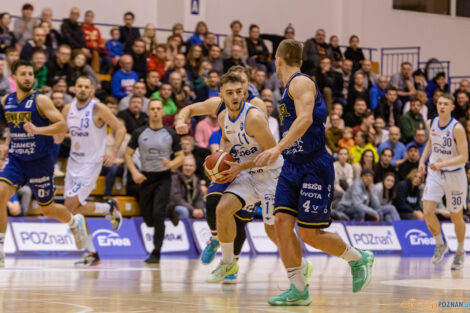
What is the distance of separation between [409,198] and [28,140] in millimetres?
9610

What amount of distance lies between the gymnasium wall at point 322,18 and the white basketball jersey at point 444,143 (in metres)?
10.9

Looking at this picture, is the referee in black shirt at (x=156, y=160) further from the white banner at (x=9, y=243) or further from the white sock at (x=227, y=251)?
the white sock at (x=227, y=251)

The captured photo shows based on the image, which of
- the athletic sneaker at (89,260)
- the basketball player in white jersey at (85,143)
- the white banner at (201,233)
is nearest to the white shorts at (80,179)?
the basketball player in white jersey at (85,143)

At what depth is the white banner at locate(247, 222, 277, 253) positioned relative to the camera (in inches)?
593

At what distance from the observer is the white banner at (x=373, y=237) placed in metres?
16.1

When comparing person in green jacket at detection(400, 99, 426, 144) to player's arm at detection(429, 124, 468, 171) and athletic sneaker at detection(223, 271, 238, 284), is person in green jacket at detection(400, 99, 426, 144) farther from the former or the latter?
athletic sneaker at detection(223, 271, 238, 284)

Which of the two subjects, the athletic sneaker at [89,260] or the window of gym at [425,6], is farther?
the window of gym at [425,6]

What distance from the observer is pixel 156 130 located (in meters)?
12.1

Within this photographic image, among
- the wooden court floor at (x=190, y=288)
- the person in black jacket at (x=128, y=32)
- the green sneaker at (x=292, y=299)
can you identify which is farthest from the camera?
the person in black jacket at (x=128, y=32)

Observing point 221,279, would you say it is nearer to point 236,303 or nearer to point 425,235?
point 236,303

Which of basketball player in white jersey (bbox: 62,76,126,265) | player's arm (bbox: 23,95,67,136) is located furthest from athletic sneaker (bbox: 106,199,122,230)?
player's arm (bbox: 23,95,67,136)

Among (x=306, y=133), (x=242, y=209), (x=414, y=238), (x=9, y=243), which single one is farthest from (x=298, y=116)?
(x=414, y=238)

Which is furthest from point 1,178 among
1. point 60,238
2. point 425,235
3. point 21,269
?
point 425,235

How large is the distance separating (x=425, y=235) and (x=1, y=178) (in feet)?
33.0
